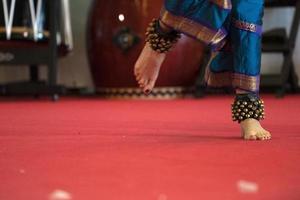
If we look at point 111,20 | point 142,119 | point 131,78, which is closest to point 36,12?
point 111,20

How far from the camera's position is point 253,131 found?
121 cm

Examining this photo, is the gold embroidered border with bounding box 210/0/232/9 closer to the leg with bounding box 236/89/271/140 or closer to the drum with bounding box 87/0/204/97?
the leg with bounding box 236/89/271/140

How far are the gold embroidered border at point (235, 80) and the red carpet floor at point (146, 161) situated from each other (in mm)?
111

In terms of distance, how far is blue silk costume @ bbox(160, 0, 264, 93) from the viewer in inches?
45.5

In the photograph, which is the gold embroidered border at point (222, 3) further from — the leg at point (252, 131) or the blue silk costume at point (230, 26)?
the leg at point (252, 131)

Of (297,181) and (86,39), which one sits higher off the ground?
(297,181)

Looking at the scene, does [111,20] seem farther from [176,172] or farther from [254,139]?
[176,172]

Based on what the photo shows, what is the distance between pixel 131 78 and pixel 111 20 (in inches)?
12.5

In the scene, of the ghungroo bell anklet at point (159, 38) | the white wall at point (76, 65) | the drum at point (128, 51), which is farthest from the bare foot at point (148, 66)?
the white wall at point (76, 65)

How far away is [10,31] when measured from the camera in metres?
2.88

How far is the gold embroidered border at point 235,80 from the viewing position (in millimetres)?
1219

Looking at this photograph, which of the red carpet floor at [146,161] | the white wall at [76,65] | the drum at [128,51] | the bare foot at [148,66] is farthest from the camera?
the white wall at [76,65]

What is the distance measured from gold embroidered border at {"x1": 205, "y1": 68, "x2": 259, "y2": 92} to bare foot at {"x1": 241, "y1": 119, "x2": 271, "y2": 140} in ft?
0.22

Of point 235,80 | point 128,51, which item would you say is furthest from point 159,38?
point 128,51
